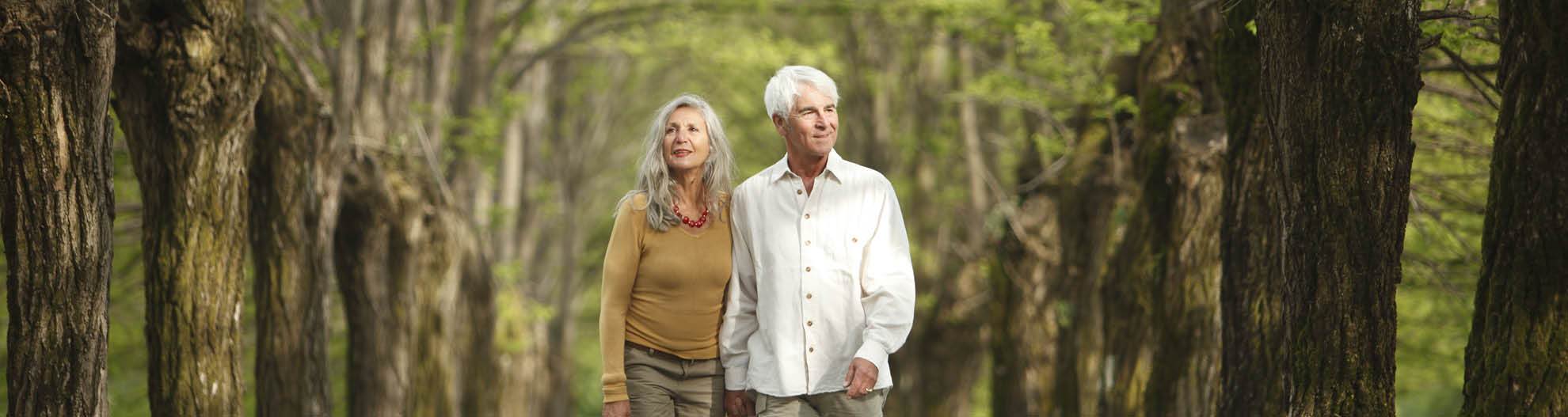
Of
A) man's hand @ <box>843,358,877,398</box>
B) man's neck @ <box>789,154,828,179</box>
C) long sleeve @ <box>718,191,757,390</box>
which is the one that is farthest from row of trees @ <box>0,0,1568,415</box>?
long sleeve @ <box>718,191,757,390</box>

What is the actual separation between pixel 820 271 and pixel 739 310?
347mm

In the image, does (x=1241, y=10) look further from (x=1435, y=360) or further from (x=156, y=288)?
(x=1435, y=360)

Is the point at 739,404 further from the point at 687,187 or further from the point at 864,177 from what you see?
the point at 864,177

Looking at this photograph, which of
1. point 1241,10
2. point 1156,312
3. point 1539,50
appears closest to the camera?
point 1539,50

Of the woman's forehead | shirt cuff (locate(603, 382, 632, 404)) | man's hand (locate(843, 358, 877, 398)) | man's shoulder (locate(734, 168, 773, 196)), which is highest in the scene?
the woman's forehead

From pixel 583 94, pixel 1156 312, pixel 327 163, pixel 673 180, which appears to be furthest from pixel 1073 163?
pixel 583 94

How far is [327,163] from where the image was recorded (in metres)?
10.6

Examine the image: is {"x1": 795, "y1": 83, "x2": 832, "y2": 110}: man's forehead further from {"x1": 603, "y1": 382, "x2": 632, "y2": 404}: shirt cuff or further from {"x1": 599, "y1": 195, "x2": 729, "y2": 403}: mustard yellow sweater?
{"x1": 603, "y1": 382, "x2": 632, "y2": 404}: shirt cuff

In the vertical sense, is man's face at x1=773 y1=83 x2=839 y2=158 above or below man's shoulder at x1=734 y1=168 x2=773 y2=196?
above

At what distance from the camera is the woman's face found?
219 inches

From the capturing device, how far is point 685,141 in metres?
5.55

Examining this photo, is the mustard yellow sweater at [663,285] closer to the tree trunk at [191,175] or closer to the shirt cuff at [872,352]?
the shirt cuff at [872,352]

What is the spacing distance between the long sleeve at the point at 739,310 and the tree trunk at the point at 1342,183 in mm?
1702

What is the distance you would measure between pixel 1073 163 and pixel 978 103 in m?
9.66
